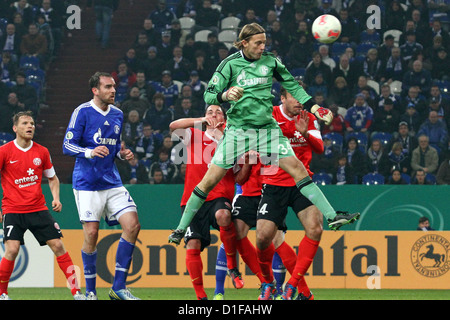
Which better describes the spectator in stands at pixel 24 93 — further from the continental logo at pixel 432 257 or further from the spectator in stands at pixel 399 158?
the continental logo at pixel 432 257

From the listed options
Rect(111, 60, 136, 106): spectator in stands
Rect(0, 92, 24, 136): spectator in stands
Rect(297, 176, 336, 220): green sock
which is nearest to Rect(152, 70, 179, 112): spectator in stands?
Rect(111, 60, 136, 106): spectator in stands

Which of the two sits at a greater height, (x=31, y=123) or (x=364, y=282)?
(x=31, y=123)

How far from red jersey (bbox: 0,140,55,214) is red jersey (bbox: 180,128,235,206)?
1.66 m

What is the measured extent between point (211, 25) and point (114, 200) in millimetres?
10159

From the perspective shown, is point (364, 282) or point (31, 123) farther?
point (364, 282)

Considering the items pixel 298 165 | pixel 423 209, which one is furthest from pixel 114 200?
pixel 423 209

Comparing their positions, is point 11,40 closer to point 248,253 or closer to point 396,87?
point 396,87

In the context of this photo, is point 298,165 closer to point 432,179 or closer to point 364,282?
point 364,282

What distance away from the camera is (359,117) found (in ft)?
52.9

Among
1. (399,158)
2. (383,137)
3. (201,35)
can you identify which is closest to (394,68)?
(383,137)

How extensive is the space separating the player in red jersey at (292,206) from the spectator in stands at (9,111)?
29.8 ft

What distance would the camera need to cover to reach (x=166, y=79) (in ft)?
56.5

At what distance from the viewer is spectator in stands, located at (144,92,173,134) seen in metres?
16.2

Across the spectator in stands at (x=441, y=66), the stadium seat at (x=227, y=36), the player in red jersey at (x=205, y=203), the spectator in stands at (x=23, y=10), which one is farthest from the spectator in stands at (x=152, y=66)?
the player in red jersey at (x=205, y=203)
